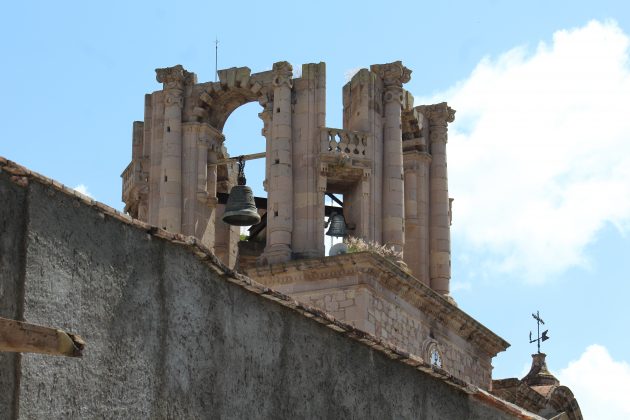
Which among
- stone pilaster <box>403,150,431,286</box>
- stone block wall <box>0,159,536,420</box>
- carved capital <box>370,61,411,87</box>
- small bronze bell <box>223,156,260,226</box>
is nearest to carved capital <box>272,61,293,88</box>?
carved capital <box>370,61,411,87</box>

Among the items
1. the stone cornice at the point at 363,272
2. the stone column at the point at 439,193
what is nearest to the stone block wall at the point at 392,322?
the stone cornice at the point at 363,272

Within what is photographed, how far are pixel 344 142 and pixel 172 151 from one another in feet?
10.3

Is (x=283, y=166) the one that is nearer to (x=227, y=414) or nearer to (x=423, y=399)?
(x=423, y=399)

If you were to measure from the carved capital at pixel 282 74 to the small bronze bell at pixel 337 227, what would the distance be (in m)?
2.53

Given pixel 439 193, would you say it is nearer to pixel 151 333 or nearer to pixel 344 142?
pixel 344 142

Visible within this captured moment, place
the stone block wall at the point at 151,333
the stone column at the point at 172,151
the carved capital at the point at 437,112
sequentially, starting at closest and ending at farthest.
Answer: the stone block wall at the point at 151,333
the stone column at the point at 172,151
the carved capital at the point at 437,112

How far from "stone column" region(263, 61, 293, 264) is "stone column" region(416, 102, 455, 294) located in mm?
3485

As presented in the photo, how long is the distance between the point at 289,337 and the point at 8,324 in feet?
15.5

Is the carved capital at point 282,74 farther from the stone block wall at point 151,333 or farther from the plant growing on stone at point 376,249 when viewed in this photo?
the stone block wall at point 151,333

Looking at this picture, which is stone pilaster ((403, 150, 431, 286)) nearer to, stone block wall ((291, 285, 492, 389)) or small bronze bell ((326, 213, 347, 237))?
stone block wall ((291, 285, 492, 389))

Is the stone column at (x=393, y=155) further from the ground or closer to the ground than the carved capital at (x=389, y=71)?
closer to the ground

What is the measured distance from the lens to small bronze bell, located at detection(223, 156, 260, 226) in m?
27.8

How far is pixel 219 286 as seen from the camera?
524 inches

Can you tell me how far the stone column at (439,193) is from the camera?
31.7m
